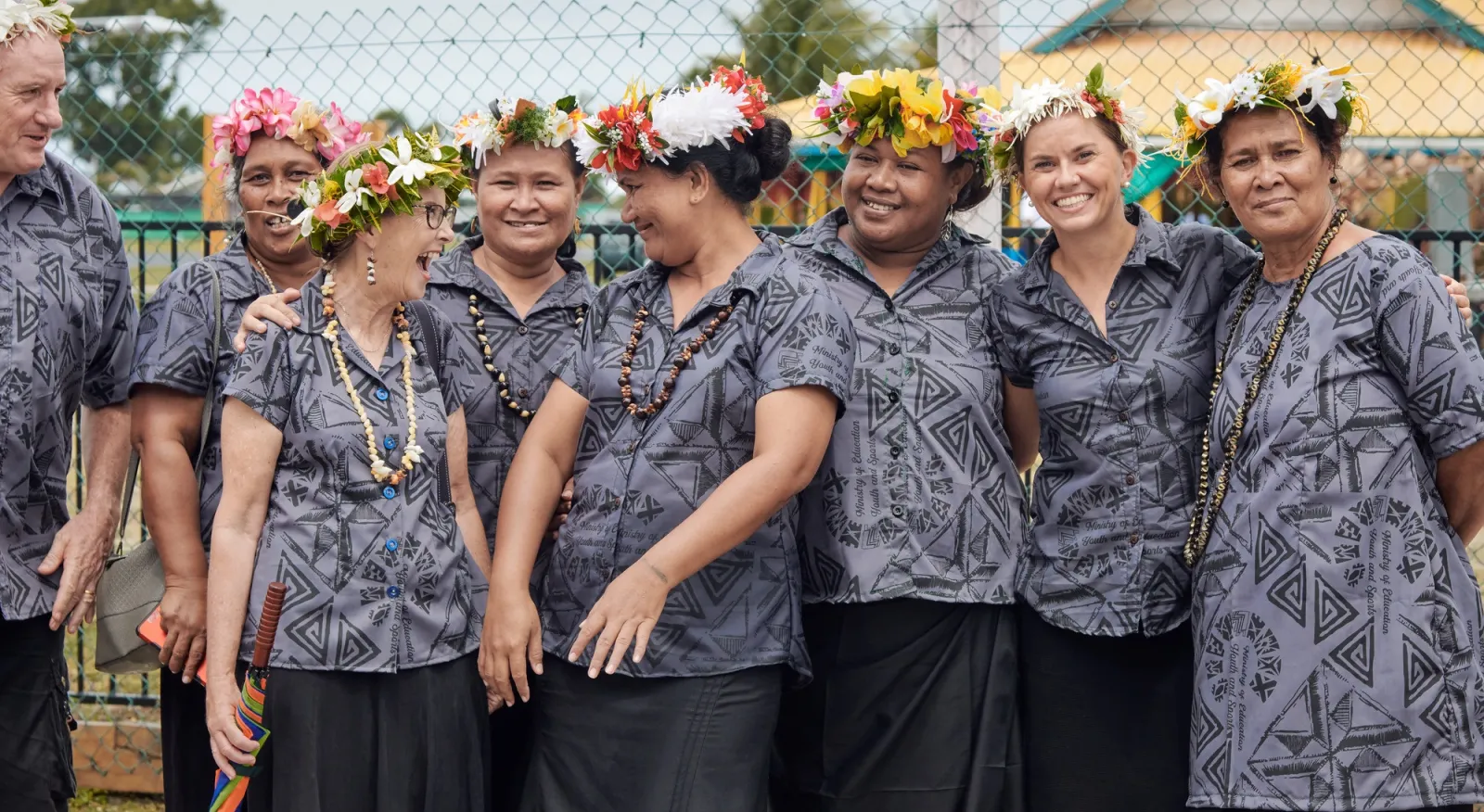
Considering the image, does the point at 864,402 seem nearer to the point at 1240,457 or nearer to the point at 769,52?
the point at 1240,457

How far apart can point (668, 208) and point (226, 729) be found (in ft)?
4.97

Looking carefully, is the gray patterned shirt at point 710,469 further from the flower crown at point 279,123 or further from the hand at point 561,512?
the flower crown at point 279,123

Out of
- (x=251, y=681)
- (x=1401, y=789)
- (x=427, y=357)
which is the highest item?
(x=427, y=357)

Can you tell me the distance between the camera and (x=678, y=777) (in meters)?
3.33

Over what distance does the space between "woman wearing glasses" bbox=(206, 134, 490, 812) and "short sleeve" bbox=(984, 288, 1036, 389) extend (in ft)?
4.62

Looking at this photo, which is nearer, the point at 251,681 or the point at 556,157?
the point at 251,681

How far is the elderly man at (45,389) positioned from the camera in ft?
11.5

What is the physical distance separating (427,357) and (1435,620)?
2321 mm

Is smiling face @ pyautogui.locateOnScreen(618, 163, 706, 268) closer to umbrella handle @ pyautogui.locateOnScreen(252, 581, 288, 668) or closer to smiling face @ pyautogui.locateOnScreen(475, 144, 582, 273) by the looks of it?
smiling face @ pyautogui.locateOnScreen(475, 144, 582, 273)

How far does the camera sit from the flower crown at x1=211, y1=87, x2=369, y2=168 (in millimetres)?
Answer: 3836

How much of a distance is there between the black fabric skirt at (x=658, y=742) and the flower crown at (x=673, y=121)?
1.21m

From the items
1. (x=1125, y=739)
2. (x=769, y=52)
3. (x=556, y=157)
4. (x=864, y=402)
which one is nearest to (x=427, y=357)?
(x=556, y=157)

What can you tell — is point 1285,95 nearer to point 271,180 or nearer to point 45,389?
point 271,180

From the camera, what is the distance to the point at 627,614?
312cm
